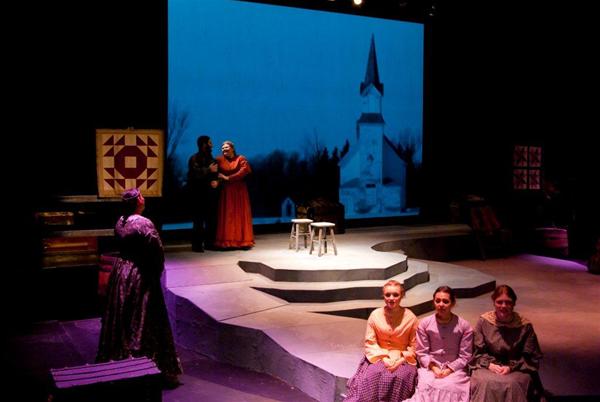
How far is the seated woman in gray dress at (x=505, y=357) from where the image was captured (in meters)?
3.96

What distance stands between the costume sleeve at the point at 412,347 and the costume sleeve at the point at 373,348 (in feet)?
0.42

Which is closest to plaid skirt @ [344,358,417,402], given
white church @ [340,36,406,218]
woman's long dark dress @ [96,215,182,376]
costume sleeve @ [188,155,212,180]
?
woman's long dark dress @ [96,215,182,376]

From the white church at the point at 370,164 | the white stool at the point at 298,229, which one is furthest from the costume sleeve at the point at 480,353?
the white church at the point at 370,164

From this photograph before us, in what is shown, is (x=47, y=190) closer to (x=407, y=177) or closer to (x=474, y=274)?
(x=474, y=274)

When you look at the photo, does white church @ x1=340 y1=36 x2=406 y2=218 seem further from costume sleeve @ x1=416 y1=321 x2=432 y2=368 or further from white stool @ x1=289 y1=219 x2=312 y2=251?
costume sleeve @ x1=416 y1=321 x2=432 y2=368

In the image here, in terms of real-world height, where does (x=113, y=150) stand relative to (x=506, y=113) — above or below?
below

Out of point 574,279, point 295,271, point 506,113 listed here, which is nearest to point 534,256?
point 574,279

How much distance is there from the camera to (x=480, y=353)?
4207mm

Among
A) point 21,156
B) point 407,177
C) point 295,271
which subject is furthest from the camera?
point 407,177

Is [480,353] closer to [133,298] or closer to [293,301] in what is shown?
[133,298]

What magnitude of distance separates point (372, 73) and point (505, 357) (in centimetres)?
820

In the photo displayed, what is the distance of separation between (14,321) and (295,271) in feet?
9.49

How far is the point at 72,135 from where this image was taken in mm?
8414

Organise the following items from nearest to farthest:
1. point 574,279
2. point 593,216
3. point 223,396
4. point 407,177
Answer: point 223,396 < point 574,279 < point 593,216 < point 407,177
